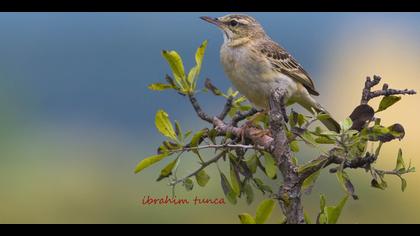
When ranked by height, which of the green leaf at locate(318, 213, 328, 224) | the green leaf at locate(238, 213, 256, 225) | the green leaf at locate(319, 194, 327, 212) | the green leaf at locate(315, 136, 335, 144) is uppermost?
the green leaf at locate(315, 136, 335, 144)

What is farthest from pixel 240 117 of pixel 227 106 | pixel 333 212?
pixel 333 212

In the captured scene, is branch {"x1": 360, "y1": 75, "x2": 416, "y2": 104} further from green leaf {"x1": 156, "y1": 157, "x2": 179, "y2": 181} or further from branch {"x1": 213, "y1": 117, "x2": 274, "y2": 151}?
green leaf {"x1": 156, "y1": 157, "x2": 179, "y2": 181}

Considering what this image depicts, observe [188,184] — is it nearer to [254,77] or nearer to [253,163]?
[253,163]

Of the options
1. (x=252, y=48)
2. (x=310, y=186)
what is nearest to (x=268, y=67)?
(x=252, y=48)

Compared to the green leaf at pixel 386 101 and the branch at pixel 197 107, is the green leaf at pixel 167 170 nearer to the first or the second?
the branch at pixel 197 107

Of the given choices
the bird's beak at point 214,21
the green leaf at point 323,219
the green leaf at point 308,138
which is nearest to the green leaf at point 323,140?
the green leaf at point 308,138

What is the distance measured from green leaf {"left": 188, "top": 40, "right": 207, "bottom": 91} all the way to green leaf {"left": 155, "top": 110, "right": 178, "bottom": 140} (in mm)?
192

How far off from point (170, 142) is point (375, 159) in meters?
0.93

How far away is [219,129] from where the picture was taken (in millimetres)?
3105

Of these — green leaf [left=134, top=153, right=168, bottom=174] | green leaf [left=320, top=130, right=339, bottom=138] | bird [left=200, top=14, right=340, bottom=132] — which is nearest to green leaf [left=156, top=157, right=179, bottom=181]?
green leaf [left=134, top=153, right=168, bottom=174]

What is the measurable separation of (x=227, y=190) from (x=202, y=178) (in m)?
0.14

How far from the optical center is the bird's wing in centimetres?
601

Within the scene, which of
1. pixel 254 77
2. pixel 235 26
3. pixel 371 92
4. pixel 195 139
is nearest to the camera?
pixel 371 92

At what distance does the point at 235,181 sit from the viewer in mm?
3041
